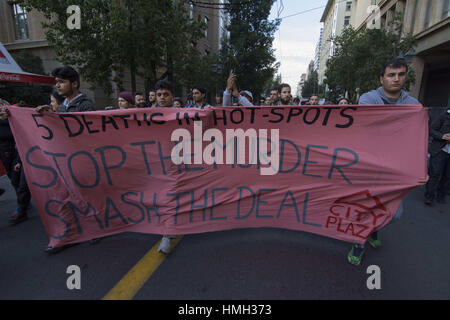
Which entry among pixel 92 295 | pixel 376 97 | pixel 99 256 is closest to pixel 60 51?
pixel 99 256

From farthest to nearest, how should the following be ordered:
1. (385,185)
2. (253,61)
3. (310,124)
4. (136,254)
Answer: (253,61)
(136,254)
(310,124)
(385,185)

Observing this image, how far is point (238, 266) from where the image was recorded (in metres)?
2.38

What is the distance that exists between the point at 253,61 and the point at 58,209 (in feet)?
73.0

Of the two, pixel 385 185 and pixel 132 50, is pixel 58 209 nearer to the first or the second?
pixel 385 185

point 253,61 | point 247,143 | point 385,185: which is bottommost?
point 385,185

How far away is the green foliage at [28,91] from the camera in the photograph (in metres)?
11.6

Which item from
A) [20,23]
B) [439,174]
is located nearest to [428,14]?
[439,174]

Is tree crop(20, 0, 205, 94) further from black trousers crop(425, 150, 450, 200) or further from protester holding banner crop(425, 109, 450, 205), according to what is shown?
black trousers crop(425, 150, 450, 200)

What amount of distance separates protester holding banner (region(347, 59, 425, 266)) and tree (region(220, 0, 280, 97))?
1874cm

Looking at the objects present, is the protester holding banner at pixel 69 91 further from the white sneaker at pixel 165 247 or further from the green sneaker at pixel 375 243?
the green sneaker at pixel 375 243

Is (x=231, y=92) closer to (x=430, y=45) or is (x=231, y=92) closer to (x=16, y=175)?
(x=16, y=175)

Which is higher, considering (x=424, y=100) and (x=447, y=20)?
(x=447, y=20)

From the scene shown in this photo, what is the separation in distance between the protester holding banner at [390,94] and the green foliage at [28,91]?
14070 millimetres

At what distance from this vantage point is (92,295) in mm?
2012
